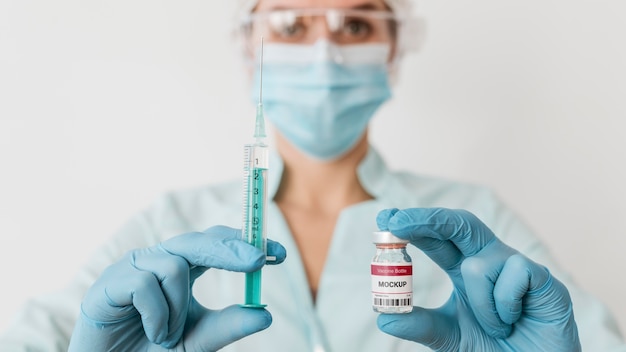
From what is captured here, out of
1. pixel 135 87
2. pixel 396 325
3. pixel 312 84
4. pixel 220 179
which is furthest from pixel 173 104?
pixel 396 325

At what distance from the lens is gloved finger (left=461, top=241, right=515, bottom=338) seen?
135 centimetres

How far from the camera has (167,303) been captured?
52.6 inches

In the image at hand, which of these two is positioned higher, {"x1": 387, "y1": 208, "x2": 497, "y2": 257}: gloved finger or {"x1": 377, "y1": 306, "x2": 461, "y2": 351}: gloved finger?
{"x1": 387, "y1": 208, "x2": 497, "y2": 257}: gloved finger

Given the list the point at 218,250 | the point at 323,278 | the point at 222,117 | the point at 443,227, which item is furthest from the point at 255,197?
the point at 222,117

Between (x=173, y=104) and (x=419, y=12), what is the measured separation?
0.92 m

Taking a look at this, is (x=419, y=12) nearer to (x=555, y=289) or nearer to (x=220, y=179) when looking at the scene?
(x=220, y=179)

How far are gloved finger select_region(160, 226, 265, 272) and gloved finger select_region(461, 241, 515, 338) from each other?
0.38 m

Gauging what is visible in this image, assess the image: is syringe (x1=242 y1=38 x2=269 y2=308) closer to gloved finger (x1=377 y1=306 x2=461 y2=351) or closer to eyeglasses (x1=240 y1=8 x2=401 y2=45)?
gloved finger (x1=377 y1=306 x2=461 y2=351)

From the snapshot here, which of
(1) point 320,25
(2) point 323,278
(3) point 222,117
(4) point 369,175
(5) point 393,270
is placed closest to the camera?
(5) point 393,270

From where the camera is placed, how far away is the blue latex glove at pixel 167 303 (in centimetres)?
130

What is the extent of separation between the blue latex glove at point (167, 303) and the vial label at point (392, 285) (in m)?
0.20

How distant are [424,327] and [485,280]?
0.14 metres

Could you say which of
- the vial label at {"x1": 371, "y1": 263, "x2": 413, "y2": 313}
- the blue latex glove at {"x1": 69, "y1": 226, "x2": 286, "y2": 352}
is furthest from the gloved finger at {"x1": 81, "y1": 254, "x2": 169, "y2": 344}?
the vial label at {"x1": 371, "y1": 263, "x2": 413, "y2": 313}

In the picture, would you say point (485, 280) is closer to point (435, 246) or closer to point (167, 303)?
point (435, 246)
